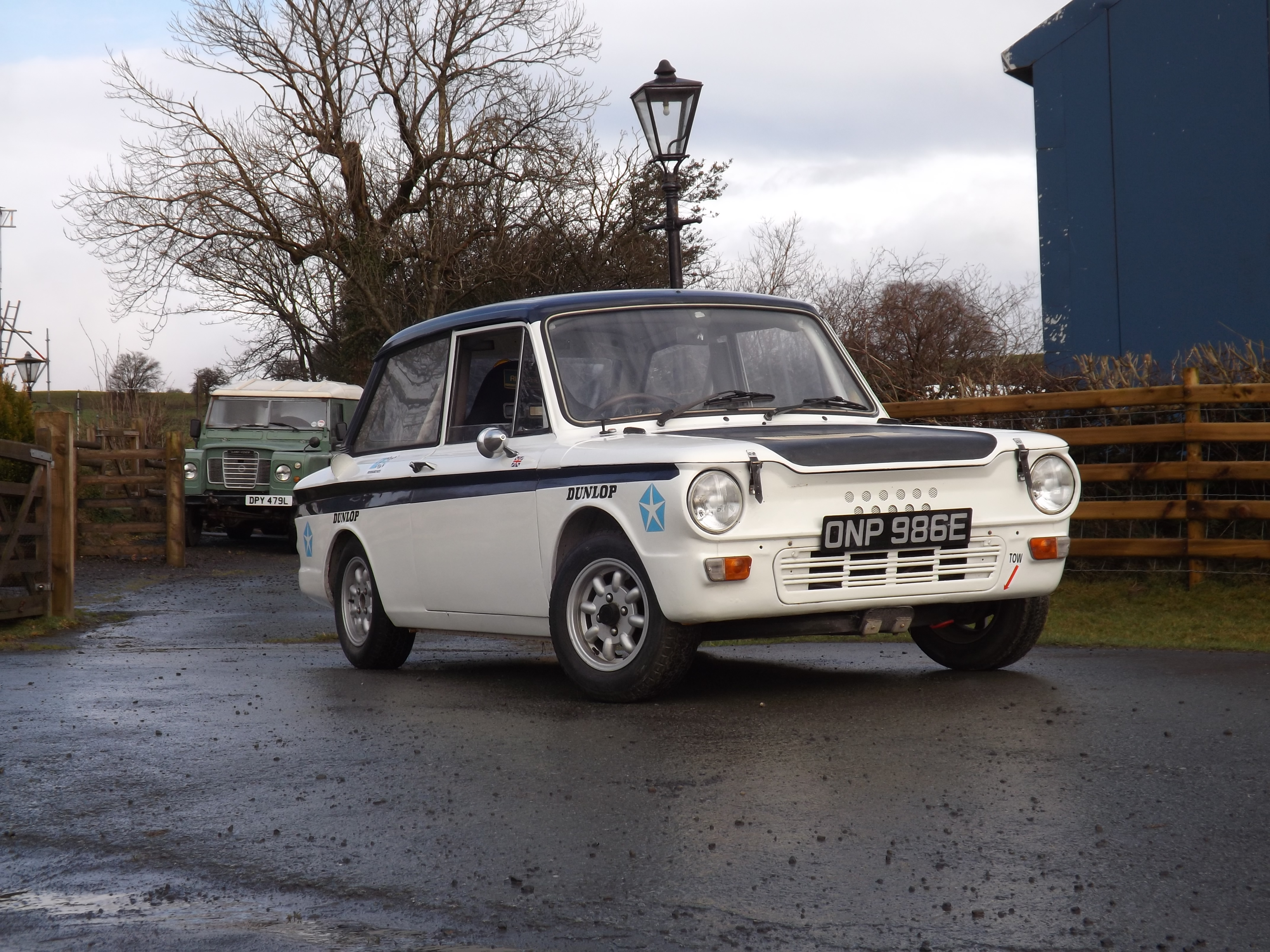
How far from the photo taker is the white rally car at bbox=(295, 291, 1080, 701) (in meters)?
6.19

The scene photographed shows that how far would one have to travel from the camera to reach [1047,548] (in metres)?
6.81

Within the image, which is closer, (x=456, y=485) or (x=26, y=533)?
(x=456, y=485)

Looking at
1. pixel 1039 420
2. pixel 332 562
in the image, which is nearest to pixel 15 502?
pixel 332 562

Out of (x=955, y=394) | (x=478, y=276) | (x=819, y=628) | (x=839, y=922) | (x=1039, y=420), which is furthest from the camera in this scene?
(x=478, y=276)

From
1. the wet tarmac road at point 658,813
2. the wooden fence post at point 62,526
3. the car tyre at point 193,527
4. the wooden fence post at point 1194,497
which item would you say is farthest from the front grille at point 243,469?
the wet tarmac road at point 658,813

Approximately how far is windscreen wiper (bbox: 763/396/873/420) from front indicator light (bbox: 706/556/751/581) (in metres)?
1.35

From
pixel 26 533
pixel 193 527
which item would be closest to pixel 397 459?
pixel 26 533

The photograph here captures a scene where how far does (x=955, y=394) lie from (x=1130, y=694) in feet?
27.9

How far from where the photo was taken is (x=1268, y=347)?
13.6 metres

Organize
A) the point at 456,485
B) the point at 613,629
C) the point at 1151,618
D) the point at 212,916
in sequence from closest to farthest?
the point at 212,916
the point at 613,629
the point at 456,485
the point at 1151,618

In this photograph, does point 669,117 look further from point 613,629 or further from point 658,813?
point 658,813

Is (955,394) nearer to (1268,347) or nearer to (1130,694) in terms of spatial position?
(1268,347)

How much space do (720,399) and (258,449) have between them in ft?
58.9

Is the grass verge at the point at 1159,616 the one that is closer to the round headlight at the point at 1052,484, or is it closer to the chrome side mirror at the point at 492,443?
the round headlight at the point at 1052,484
